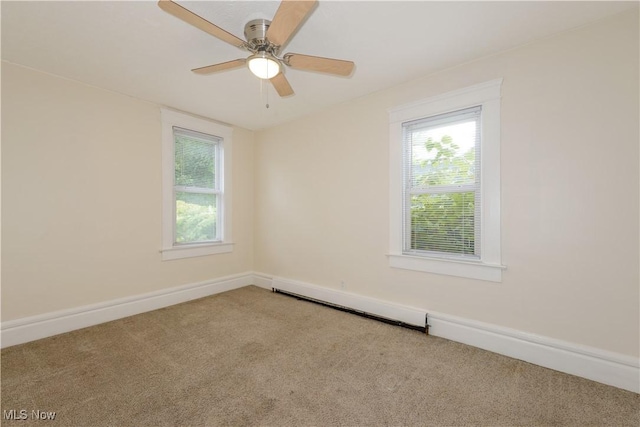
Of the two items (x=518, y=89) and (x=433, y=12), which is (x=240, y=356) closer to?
(x=433, y=12)

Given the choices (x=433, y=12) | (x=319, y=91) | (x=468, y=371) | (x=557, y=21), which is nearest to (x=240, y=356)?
(x=468, y=371)

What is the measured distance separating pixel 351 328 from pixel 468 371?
3.58 feet

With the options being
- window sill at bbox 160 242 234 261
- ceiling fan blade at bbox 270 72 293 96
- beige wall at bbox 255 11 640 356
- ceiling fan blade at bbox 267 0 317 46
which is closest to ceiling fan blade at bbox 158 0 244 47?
ceiling fan blade at bbox 267 0 317 46

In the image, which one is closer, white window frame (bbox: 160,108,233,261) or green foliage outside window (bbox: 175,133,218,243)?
white window frame (bbox: 160,108,233,261)

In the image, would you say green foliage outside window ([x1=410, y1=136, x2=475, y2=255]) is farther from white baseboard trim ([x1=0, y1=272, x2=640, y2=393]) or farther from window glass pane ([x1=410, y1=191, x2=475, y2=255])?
white baseboard trim ([x1=0, y1=272, x2=640, y2=393])

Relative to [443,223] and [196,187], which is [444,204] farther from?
[196,187]

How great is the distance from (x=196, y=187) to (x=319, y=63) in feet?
8.68

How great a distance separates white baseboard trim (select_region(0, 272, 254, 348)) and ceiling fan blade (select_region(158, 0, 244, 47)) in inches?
118

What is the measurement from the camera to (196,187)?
12.5 feet

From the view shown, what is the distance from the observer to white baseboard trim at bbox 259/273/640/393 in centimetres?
186

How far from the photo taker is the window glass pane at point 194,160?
364 cm

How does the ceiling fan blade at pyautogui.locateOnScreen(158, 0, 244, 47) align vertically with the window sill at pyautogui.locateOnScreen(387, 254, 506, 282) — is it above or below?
above

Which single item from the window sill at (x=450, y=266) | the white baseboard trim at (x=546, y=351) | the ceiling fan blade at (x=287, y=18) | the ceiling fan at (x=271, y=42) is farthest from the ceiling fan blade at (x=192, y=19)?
the white baseboard trim at (x=546, y=351)

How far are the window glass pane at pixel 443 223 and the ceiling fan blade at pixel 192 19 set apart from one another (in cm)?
219
